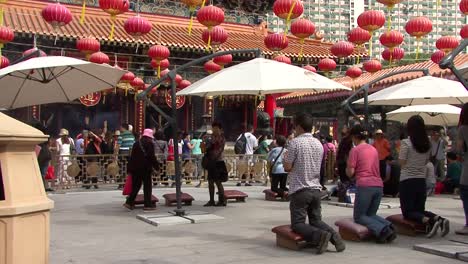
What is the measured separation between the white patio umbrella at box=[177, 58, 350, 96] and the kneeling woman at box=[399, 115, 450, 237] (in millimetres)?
1688

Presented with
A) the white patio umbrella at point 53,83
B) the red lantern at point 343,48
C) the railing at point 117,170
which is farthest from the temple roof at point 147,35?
the white patio umbrella at point 53,83

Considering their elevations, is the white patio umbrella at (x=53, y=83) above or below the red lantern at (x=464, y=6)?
below

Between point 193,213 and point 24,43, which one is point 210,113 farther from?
point 193,213

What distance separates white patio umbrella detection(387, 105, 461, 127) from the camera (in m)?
13.3

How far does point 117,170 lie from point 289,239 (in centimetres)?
809

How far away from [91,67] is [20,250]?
21.0 feet

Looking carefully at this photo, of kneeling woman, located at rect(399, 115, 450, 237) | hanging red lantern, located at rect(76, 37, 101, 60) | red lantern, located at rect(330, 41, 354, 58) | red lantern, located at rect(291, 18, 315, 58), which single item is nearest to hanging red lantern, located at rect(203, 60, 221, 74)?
hanging red lantern, located at rect(76, 37, 101, 60)

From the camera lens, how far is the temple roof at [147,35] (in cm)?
1798

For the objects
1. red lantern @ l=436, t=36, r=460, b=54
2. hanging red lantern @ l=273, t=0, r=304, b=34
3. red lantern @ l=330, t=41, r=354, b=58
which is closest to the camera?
hanging red lantern @ l=273, t=0, r=304, b=34

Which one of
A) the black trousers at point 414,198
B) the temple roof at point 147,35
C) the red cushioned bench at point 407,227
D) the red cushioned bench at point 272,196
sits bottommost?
the red cushioned bench at point 407,227

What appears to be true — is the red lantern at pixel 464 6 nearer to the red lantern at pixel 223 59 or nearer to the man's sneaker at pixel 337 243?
the man's sneaker at pixel 337 243

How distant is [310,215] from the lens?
20.7 ft

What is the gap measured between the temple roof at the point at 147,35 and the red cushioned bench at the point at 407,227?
44.1 ft

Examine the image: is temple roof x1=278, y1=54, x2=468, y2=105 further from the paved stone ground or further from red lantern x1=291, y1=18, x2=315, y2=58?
the paved stone ground
